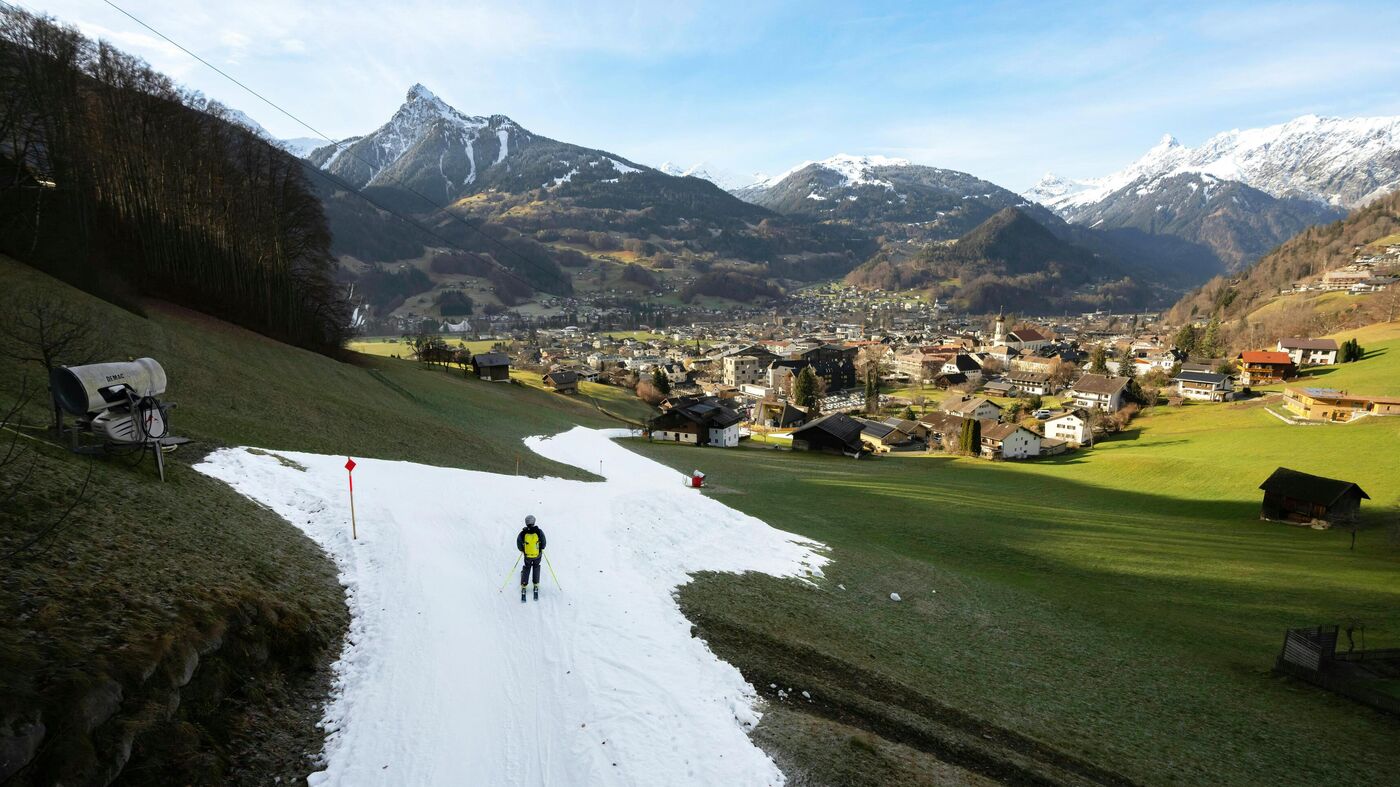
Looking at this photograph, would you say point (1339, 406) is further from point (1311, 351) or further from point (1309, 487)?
point (1311, 351)

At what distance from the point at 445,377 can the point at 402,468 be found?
43.2 metres

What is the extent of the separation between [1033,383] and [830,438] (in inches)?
3011

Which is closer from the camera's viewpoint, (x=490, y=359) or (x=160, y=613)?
(x=160, y=613)

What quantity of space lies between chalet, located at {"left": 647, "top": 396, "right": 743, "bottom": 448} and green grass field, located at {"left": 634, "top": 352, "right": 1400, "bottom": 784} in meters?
17.0

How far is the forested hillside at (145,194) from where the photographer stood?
1267 inches

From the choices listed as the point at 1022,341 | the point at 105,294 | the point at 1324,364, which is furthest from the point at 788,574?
the point at 1022,341

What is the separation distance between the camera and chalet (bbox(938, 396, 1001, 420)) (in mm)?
83750

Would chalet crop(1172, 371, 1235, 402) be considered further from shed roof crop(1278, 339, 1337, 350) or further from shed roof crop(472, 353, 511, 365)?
shed roof crop(472, 353, 511, 365)

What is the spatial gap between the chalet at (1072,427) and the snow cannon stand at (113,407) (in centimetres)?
8177

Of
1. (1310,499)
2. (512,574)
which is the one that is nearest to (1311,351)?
(1310,499)

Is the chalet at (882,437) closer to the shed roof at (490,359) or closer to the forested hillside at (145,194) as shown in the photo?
the shed roof at (490,359)

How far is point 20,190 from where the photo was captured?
1225 inches

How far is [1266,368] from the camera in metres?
90.1

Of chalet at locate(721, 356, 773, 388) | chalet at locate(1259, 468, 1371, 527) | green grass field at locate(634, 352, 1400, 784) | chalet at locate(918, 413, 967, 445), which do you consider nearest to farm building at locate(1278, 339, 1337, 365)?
chalet at locate(918, 413, 967, 445)
